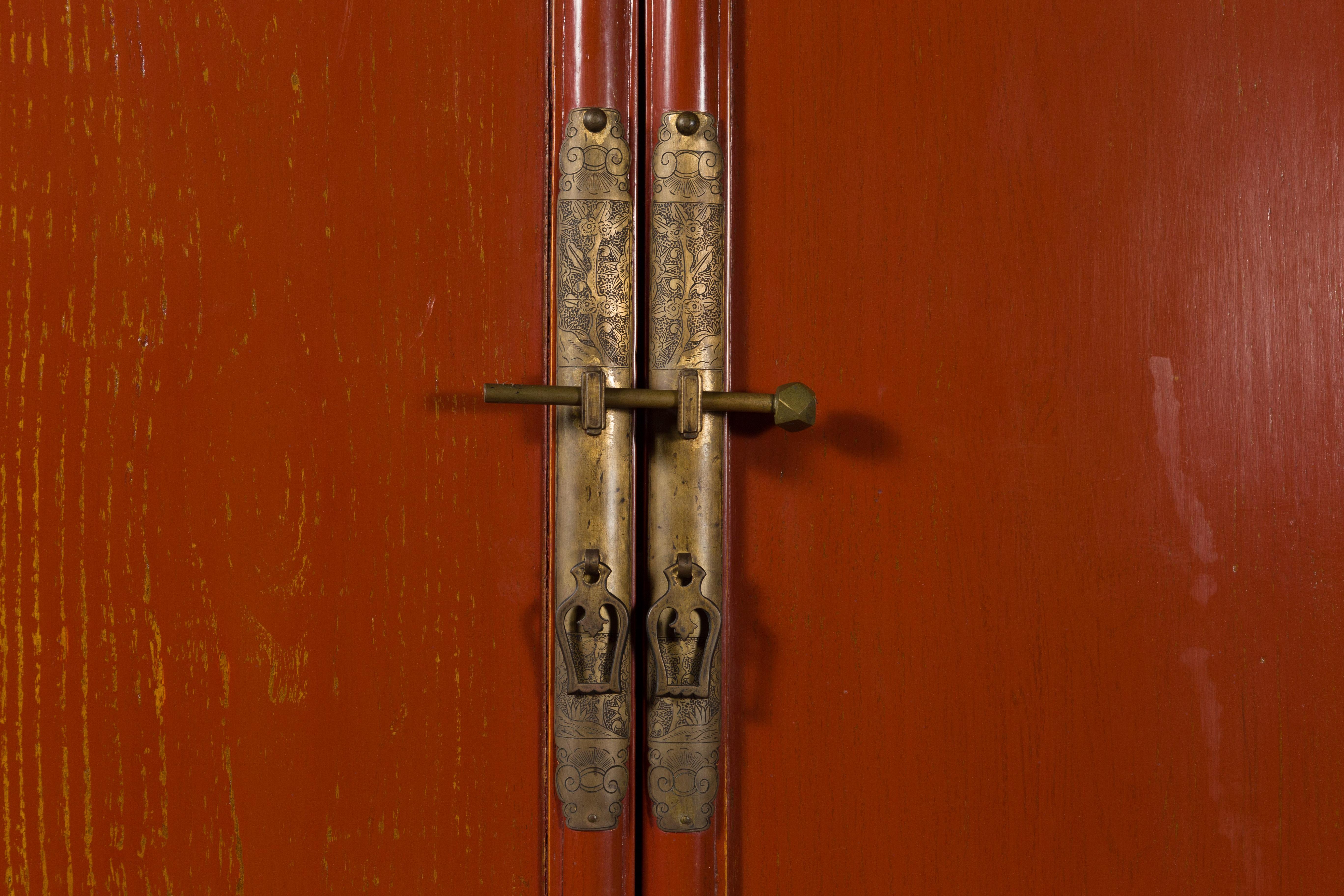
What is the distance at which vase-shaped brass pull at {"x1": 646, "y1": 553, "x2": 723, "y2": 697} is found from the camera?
40 cm

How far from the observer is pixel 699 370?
412mm

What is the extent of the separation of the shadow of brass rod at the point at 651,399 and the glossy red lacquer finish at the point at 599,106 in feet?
0.27

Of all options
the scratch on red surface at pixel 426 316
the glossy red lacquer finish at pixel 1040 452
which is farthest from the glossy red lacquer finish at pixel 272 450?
the glossy red lacquer finish at pixel 1040 452

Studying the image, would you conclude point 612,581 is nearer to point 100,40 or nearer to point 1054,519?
point 1054,519

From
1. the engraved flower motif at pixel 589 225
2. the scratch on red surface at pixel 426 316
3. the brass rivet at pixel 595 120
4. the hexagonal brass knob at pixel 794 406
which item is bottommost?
the hexagonal brass knob at pixel 794 406

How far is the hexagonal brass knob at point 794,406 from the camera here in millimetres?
390

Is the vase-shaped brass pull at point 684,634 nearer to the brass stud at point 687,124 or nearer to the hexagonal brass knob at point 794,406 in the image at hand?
the hexagonal brass knob at point 794,406

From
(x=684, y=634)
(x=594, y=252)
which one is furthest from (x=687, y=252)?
(x=684, y=634)

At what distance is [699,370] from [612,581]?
0.11 metres

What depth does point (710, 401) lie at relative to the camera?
391 millimetres

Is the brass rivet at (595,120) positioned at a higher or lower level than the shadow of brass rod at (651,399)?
higher

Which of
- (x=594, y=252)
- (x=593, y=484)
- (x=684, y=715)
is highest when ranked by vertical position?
(x=594, y=252)

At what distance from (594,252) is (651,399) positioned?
8 centimetres

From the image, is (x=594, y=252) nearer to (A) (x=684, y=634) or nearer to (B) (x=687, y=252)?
(B) (x=687, y=252)
